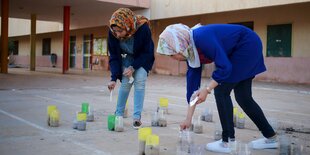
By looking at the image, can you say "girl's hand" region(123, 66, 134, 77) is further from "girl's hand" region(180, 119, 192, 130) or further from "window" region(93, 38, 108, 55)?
"window" region(93, 38, 108, 55)

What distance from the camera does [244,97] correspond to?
3.75 meters

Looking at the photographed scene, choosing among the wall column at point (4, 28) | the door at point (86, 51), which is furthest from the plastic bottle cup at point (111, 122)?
the door at point (86, 51)

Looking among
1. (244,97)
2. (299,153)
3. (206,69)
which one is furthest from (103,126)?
(206,69)

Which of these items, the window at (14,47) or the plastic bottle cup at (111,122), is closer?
the plastic bottle cup at (111,122)

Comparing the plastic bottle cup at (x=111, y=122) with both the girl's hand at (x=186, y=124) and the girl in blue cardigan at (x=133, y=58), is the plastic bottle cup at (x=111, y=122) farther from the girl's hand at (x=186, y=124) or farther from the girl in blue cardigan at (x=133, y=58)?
the girl's hand at (x=186, y=124)

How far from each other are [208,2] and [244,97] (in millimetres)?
13766

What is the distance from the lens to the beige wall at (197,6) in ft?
49.4

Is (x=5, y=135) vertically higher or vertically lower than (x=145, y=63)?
lower

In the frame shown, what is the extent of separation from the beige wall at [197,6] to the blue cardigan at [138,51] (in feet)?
34.6

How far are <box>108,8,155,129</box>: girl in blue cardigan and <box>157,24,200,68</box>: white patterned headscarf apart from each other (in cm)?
135

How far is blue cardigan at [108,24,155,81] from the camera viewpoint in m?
4.71

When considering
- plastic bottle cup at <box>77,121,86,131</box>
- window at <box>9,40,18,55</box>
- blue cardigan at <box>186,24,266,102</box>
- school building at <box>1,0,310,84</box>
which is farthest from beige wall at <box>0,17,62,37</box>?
blue cardigan at <box>186,24,266,102</box>

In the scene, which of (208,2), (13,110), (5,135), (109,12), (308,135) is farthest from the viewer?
(109,12)

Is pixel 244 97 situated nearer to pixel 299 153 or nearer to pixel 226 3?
pixel 299 153
